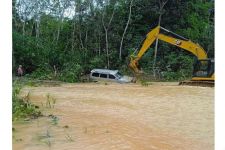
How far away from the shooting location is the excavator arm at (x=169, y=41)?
359 cm

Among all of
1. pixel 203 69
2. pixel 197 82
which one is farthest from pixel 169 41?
pixel 197 82

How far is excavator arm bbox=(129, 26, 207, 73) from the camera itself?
3592 mm

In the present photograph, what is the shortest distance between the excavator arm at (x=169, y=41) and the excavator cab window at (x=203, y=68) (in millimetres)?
62

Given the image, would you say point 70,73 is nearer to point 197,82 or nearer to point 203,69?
point 203,69

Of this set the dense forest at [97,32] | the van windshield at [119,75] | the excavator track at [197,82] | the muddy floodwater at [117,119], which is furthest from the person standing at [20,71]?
the excavator track at [197,82]

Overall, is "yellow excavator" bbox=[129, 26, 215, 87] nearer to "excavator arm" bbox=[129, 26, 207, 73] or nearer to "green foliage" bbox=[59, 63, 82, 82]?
"excavator arm" bbox=[129, 26, 207, 73]

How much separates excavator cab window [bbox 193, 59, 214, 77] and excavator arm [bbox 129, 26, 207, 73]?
62 millimetres

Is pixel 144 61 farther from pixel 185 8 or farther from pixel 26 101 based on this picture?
pixel 26 101

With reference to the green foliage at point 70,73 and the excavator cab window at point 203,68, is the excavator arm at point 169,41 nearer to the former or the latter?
the excavator cab window at point 203,68

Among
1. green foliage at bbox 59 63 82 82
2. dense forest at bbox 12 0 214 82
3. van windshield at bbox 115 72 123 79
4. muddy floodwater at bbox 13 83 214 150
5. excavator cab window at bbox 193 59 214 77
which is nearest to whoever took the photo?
muddy floodwater at bbox 13 83 214 150

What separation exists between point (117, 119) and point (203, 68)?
901 millimetres

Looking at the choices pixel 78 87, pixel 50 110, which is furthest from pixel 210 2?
pixel 50 110

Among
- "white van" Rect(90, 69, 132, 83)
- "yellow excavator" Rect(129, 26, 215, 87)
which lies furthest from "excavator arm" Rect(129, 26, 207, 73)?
"white van" Rect(90, 69, 132, 83)
